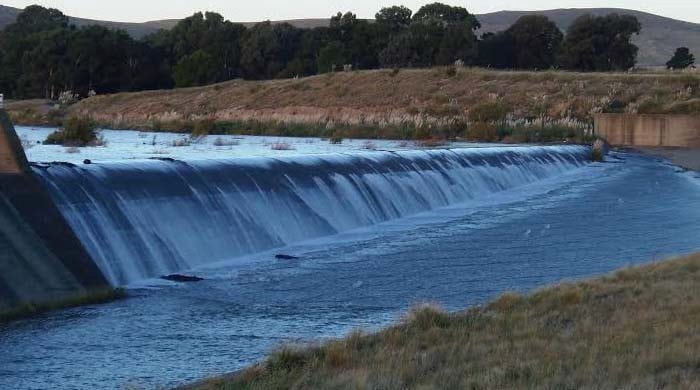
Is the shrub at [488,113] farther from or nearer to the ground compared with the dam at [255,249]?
nearer to the ground

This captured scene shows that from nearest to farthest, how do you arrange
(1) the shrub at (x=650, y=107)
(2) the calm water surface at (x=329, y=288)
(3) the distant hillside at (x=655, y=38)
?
(2) the calm water surface at (x=329, y=288), (1) the shrub at (x=650, y=107), (3) the distant hillside at (x=655, y=38)

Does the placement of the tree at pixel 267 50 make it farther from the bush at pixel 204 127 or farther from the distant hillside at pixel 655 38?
the distant hillside at pixel 655 38

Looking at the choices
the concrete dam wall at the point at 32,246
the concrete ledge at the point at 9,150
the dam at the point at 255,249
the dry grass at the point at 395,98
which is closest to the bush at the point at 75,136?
the dam at the point at 255,249

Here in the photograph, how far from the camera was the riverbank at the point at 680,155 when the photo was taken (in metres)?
44.3

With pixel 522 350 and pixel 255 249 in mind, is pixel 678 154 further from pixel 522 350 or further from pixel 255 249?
pixel 522 350

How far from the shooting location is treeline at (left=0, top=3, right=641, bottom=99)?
86.2 m

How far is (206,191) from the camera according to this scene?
20.4 m

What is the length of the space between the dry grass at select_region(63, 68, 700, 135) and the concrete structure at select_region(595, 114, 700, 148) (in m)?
5.07

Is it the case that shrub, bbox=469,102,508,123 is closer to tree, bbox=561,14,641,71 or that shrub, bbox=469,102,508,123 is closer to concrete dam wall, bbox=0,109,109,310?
tree, bbox=561,14,641,71

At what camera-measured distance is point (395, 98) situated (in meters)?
72.4

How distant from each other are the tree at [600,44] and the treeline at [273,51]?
0.08 m

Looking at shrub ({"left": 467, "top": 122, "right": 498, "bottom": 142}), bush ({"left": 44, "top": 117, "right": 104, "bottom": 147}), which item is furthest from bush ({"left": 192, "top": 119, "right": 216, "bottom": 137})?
bush ({"left": 44, "top": 117, "right": 104, "bottom": 147})

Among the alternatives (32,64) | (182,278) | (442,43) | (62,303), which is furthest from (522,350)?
(442,43)

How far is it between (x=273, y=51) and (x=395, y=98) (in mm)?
29645
